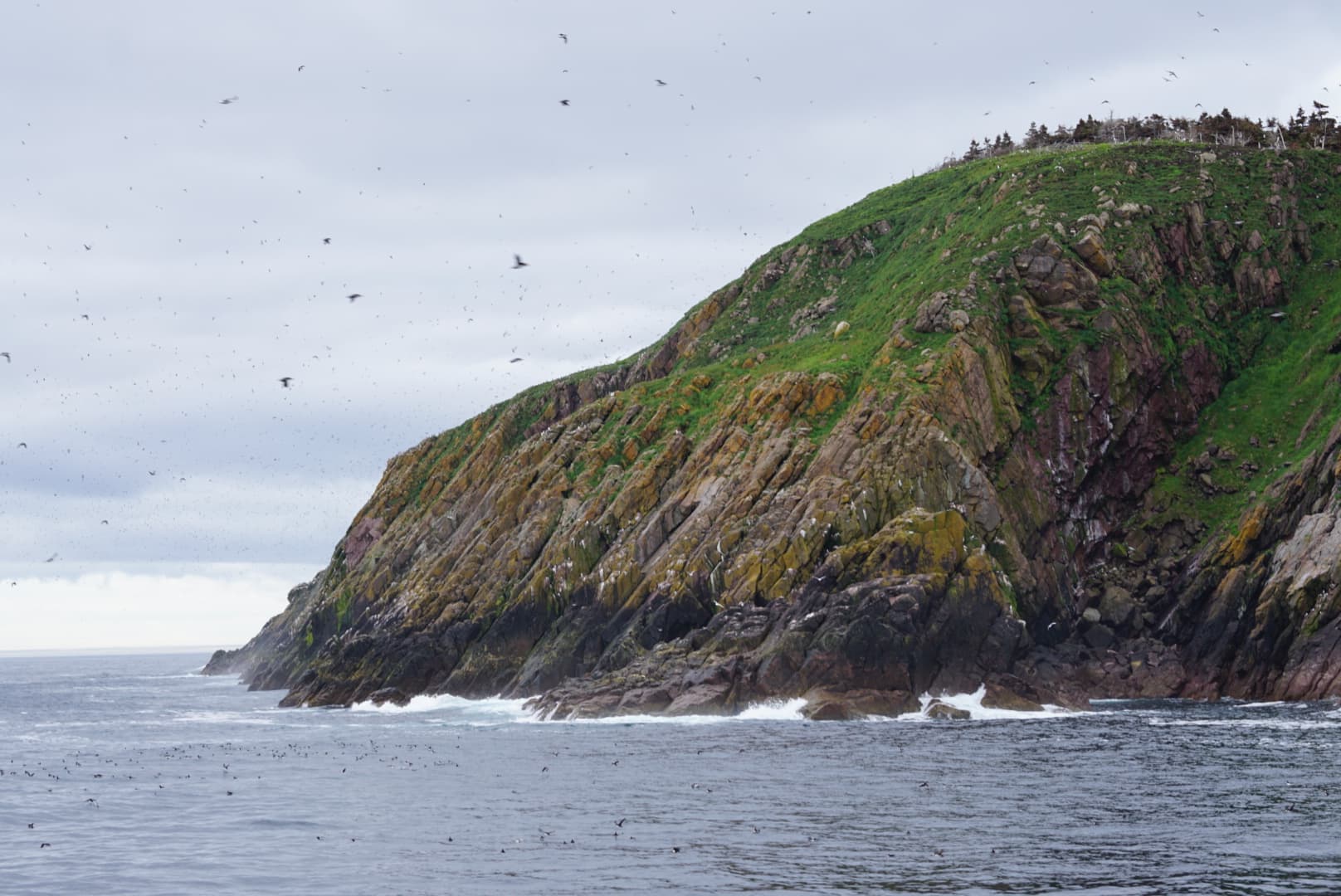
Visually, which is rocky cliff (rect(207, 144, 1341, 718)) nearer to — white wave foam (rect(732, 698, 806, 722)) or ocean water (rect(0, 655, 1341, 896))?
white wave foam (rect(732, 698, 806, 722))

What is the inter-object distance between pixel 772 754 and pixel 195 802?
26399mm

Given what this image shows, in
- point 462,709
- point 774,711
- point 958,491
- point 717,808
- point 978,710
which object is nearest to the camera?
point 717,808

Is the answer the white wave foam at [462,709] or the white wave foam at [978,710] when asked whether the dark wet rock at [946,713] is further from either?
the white wave foam at [462,709]

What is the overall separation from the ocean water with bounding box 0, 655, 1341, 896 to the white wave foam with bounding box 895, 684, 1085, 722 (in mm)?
299

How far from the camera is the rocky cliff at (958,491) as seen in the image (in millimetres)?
82438

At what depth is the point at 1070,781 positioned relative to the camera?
50344 millimetres

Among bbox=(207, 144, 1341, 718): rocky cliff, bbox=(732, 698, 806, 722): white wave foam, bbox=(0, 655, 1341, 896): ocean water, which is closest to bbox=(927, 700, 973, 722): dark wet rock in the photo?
bbox=(0, 655, 1341, 896): ocean water

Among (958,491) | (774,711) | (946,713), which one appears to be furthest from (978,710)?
(958,491)

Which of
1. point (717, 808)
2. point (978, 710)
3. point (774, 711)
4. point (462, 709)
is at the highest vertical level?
point (717, 808)

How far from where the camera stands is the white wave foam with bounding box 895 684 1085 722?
77.0 metres

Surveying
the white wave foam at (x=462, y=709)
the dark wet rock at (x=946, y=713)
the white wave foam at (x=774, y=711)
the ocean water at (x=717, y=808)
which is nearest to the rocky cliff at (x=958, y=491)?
the white wave foam at (x=774, y=711)

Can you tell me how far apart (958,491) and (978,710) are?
56.9 ft

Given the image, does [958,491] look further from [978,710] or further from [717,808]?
[717,808]

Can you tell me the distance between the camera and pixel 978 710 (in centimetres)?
7938
